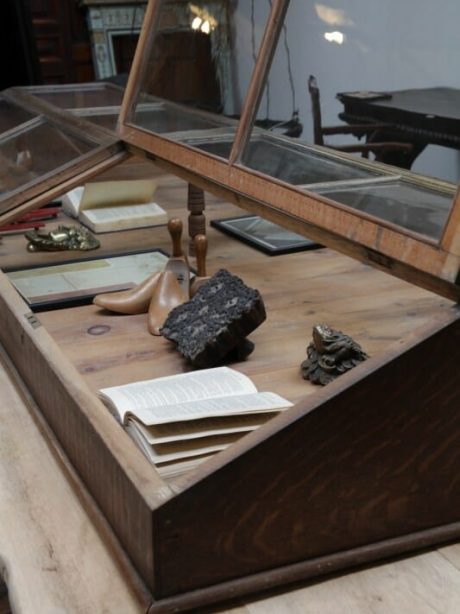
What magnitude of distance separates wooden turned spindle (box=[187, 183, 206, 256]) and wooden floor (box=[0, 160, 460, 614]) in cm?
10

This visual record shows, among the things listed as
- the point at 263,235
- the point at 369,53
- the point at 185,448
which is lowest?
Result: the point at 263,235

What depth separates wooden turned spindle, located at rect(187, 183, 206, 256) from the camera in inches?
113

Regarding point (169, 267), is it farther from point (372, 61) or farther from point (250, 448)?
point (250, 448)

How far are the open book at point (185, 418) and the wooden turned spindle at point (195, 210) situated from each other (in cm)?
124

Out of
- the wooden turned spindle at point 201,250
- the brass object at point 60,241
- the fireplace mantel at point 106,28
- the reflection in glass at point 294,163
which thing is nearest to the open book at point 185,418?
the reflection in glass at point 294,163

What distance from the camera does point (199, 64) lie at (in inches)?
97.9

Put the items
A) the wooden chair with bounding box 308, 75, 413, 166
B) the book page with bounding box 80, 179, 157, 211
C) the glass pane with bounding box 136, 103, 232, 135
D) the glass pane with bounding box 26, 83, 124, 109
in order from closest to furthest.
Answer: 1. the wooden chair with bounding box 308, 75, 413, 166
2. the glass pane with bounding box 136, 103, 232, 135
3. the book page with bounding box 80, 179, 157, 211
4. the glass pane with bounding box 26, 83, 124, 109

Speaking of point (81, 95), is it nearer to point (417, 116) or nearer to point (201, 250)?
point (201, 250)

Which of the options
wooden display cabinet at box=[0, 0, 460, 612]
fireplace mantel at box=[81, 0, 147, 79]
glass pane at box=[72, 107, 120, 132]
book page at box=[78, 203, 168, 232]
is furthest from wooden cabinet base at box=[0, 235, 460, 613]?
fireplace mantel at box=[81, 0, 147, 79]

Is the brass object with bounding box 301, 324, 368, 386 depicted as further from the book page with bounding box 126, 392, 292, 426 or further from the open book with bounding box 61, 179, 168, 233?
the open book with bounding box 61, 179, 168, 233

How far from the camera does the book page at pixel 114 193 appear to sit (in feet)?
11.1

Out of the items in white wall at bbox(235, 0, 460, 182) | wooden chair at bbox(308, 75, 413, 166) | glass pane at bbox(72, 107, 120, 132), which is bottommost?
glass pane at bbox(72, 107, 120, 132)

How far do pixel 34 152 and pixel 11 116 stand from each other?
593mm

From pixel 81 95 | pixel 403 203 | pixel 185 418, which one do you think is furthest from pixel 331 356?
pixel 81 95
